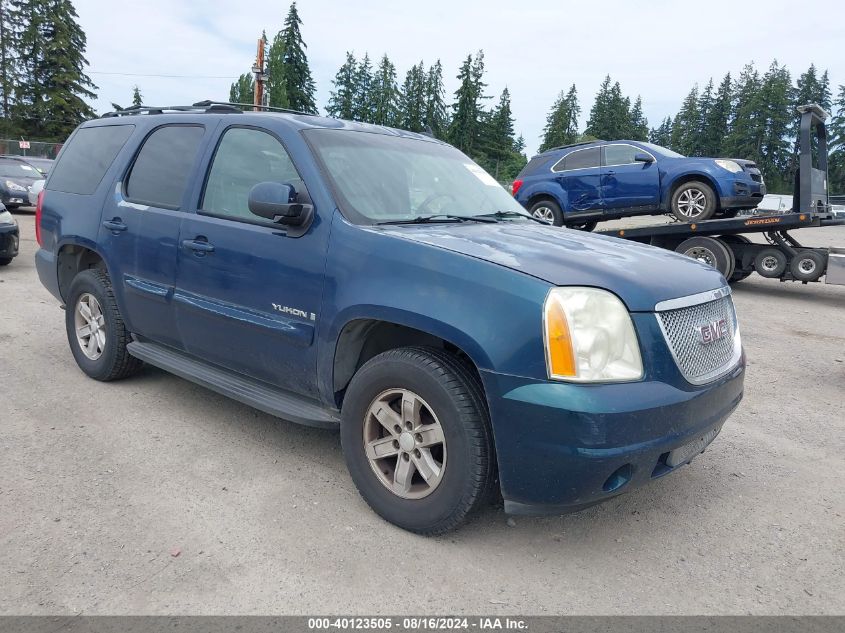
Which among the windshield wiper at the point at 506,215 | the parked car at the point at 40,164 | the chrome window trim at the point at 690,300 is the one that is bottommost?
the chrome window trim at the point at 690,300

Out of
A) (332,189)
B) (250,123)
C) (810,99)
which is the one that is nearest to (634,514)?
(332,189)

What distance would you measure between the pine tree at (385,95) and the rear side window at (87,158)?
83.9 m

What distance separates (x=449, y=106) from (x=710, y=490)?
82530 mm

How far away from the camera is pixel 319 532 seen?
3.00 m

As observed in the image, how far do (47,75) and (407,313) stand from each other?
70.3m

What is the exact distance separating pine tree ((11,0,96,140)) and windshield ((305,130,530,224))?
64622mm

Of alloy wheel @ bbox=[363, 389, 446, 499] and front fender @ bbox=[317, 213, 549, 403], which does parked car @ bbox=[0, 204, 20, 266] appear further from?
alloy wheel @ bbox=[363, 389, 446, 499]

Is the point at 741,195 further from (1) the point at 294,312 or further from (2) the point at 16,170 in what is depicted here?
(2) the point at 16,170

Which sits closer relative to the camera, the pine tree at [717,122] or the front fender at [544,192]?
the front fender at [544,192]

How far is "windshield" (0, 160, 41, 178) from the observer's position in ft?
59.7

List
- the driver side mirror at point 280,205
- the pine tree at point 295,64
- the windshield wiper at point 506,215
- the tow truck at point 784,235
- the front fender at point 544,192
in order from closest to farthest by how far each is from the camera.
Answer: the driver side mirror at point 280,205
the windshield wiper at point 506,215
the tow truck at point 784,235
the front fender at point 544,192
the pine tree at point 295,64

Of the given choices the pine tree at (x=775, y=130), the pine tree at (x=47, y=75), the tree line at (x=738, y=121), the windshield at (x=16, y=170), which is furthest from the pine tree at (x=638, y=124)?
the windshield at (x=16, y=170)

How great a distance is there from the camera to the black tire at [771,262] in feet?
34.5

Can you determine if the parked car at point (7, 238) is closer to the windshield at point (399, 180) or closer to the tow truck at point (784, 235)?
the windshield at point (399, 180)
